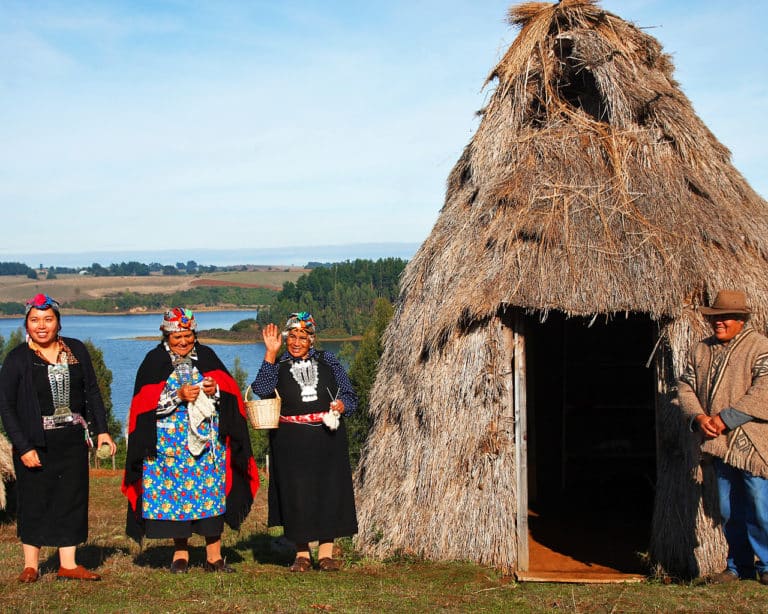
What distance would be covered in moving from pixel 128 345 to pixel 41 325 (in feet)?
285

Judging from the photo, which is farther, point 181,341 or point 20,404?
point 181,341

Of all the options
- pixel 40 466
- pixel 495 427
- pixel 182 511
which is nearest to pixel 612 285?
pixel 495 427

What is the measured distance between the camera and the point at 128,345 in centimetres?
8850

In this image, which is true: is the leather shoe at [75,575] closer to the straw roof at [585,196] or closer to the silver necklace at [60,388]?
the silver necklace at [60,388]

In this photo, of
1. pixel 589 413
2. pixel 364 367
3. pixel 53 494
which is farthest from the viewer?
pixel 364 367

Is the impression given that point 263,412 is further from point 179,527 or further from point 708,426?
point 708,426

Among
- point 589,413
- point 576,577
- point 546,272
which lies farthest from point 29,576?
point 589,413

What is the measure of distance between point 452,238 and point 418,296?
56 centimetres

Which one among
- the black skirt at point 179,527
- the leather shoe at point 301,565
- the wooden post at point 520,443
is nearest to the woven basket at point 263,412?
the black skirt at point 179,527

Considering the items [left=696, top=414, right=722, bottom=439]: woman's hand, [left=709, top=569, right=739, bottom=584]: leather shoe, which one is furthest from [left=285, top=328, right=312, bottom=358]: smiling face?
[left=709, top=569, right=739, bottom=584]: leather shoe

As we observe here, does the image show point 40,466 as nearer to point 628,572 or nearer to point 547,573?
point 547,573

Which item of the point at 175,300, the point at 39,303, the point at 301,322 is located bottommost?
the point at 301,322

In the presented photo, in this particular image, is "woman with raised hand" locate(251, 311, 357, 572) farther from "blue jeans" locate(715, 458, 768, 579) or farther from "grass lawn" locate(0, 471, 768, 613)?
"blue jeans" locate(715, 458, 768, 579)

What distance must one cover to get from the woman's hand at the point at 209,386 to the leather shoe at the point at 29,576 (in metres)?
1.50
